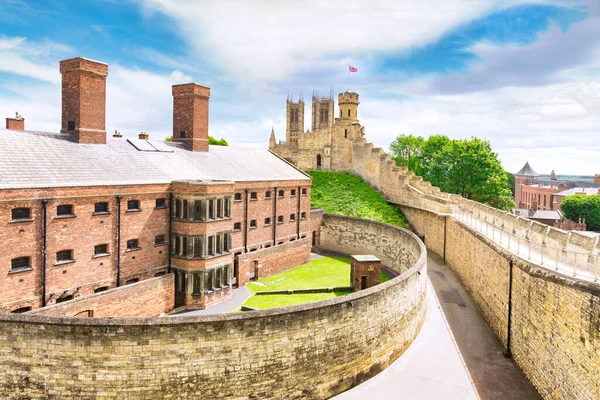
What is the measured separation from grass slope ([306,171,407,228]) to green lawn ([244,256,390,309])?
31.9 feet

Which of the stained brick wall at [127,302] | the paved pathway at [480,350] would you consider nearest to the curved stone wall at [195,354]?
the paved pathway at [480,350]

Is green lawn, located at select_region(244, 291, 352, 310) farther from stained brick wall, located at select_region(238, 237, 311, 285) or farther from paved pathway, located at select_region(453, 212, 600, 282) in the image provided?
paved pathway, located at select_region(453, 212, 600, 282)

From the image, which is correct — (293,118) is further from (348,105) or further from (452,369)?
(452,369)

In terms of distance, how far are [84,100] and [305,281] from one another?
1772 cm

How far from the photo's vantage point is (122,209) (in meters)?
21.2

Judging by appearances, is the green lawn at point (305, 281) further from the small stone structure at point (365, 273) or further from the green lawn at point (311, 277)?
the small stone structure at point (365, 273)

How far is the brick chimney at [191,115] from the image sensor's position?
29.9 metres

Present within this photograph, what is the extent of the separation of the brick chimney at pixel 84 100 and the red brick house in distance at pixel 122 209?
6 cm

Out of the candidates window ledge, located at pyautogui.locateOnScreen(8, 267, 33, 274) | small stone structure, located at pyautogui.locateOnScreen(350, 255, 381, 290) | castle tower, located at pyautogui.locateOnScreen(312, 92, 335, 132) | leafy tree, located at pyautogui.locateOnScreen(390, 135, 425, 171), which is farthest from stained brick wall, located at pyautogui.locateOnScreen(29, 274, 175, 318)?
castle tower, located at pyautogui.locateOnScreen(312, 92, 335, 132)

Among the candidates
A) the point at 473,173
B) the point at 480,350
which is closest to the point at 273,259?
the point at 480,350

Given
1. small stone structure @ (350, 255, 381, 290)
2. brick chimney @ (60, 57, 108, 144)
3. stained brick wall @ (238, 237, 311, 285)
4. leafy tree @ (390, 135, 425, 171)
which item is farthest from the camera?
leafy tree @ (390, 135, 425, 171)

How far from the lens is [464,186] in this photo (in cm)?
4966

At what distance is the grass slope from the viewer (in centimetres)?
4400

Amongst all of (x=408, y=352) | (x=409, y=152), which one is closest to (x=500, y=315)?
(x=408, y=352)
